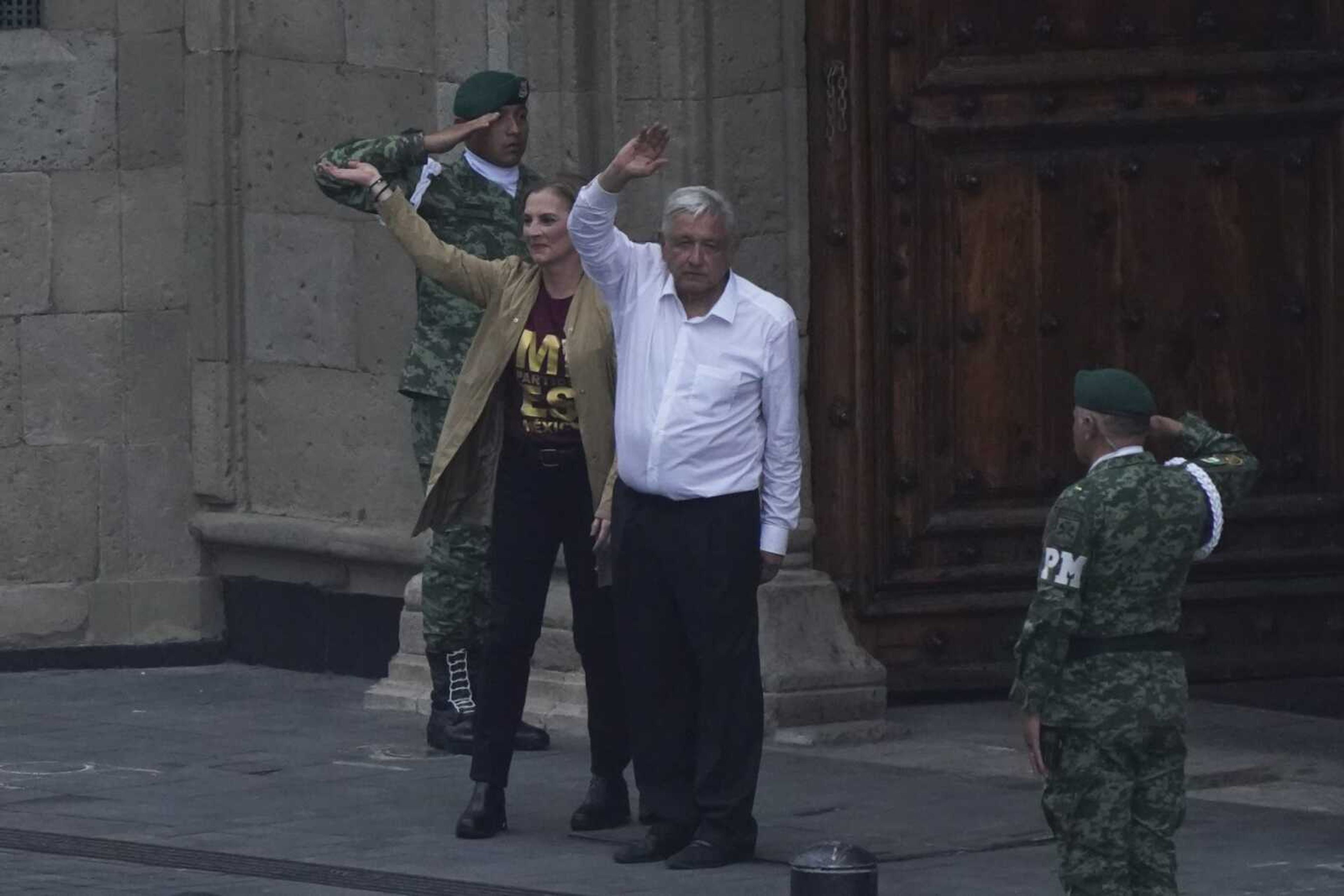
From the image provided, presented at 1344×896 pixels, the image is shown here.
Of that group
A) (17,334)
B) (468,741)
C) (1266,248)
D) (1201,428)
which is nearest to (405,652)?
(468,741)

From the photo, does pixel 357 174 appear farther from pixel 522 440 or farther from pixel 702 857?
pixel 702 857

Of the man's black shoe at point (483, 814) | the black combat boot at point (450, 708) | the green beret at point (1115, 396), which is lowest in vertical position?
the man's black shoe at point (483, 814)

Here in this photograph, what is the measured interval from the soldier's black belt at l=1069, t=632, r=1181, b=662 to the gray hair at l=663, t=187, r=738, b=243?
1.70m

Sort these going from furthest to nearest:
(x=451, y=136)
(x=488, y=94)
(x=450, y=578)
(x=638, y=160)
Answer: (x=450, y=578) < (x=488, y=94) < (x=451, y=136) < (x=638, y=160)

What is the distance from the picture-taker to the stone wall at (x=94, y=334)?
38.3ft

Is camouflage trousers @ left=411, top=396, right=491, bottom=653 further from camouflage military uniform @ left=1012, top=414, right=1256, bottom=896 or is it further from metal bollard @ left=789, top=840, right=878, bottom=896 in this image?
metal bollard @ left=789, top=840, right=878, bottom=896

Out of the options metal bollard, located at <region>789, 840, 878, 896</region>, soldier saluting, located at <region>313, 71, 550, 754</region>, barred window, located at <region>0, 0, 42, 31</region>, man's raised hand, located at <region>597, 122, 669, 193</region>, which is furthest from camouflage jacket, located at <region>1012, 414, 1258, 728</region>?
barred window, located at <region>0, 0, 42, 31</region>

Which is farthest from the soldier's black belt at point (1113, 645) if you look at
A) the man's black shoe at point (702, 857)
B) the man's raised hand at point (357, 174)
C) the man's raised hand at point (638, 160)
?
the man's raised hand at point (357, 174)

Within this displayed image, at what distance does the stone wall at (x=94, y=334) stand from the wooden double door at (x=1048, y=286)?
289cm

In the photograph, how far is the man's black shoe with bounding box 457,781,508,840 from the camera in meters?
8.30

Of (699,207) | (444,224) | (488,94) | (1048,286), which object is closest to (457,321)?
(444,224)

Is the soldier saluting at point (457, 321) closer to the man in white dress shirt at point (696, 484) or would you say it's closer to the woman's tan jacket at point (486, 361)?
the woman's tan jacket at point (486, 361)

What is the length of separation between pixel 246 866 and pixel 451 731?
75.2 inches

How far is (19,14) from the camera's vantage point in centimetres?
1170
